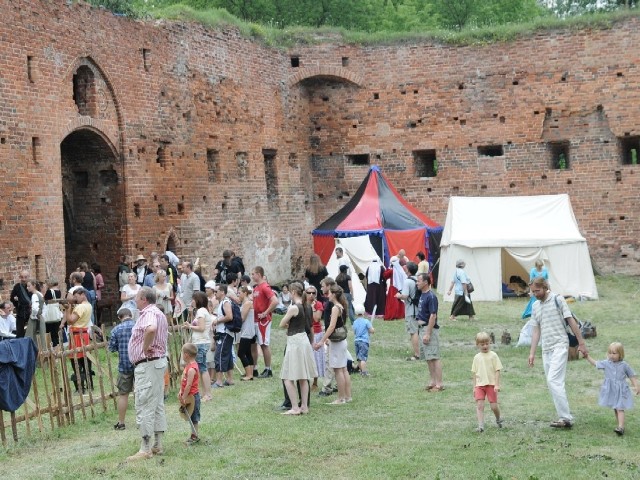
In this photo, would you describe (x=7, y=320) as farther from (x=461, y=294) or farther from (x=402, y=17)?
(x=402, y=17)

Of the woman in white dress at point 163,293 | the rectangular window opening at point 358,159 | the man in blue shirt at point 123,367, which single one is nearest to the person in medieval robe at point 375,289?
the woman in white dress at point 163,293

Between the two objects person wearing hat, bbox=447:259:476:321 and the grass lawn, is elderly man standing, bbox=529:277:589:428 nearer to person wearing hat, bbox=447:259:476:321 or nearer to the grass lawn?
the grass lawn

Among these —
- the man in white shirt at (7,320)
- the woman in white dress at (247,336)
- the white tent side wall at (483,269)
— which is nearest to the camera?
the man in white shirt at (7,320)

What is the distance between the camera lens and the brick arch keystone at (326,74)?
27.0 metres

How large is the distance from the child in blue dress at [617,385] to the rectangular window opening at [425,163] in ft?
57.1

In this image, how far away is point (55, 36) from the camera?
1862 centimetres

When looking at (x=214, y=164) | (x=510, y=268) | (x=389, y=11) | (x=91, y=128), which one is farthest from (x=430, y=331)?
(x=389, y=11)

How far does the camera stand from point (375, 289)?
20047mm

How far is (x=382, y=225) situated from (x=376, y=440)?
1362cm

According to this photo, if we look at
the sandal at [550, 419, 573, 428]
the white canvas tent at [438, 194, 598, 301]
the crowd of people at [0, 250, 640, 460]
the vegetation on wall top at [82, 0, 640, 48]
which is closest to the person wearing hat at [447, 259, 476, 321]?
the crowd of people at [0, 250, 640, 460]

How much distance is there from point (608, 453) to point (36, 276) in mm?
11389

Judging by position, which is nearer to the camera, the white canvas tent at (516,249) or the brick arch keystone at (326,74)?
the white canvas tent at (516,249)

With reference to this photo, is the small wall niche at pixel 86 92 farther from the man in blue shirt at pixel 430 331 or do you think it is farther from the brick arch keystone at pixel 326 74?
the man in blue shirt at pixel 430 331

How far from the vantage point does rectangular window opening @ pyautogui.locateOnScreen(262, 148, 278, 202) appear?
26.3 meters
